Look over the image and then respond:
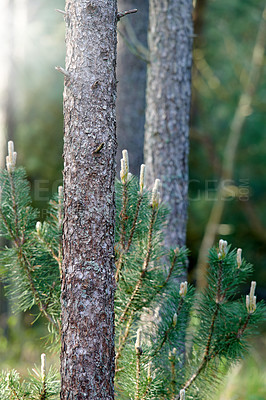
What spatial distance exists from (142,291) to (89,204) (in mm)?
531

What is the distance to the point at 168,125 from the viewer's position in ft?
9.55

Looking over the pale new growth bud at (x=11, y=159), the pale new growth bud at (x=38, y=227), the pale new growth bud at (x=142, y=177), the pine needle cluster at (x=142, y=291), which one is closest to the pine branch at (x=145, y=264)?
the pine needle cluster at (x=142, y=291)

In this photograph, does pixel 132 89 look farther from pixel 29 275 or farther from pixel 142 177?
pixel 29 275

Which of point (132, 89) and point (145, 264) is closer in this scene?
point (145, 264)

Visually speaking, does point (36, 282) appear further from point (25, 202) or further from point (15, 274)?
point (25, 202)

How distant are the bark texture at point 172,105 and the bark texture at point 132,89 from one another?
32.8 inches

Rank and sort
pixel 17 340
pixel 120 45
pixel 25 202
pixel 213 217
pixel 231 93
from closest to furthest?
pixel 25 202 → pixel 120 45 → pixel 17 340 → pixel 213 217 → pixel 231 93

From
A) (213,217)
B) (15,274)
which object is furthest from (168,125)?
(213,217)

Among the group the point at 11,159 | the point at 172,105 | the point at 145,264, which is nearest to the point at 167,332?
the point at 145,264

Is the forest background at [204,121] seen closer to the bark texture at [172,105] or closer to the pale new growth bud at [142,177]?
the bark texture at [172,105]

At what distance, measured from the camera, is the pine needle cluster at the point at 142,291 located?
1.80 meters

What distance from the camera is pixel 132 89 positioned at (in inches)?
151

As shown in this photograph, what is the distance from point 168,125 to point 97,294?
161 centimetres

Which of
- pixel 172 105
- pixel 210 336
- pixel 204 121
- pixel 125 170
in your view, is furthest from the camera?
pixel 204 121
